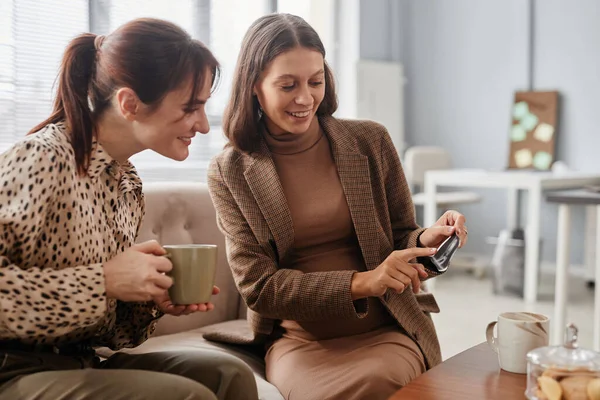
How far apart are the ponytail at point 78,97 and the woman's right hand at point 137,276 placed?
20cm

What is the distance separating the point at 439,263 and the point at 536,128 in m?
3.96

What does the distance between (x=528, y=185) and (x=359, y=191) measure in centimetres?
275

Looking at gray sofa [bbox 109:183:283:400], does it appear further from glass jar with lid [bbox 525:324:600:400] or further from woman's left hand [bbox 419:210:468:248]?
glass jar with lid [bbox 525:324:600:400]

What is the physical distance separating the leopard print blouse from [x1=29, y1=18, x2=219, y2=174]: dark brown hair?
43 millimetres

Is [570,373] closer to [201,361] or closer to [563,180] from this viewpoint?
[201,361]

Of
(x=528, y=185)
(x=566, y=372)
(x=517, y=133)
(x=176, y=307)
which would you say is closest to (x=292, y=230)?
(x=176, y=307)

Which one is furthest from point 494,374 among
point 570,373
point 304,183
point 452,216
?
point 304,183

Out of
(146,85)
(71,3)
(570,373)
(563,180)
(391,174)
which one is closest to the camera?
(570,373)

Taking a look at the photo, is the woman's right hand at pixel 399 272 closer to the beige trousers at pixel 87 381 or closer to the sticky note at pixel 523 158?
the beige trousers at pixel 87 381

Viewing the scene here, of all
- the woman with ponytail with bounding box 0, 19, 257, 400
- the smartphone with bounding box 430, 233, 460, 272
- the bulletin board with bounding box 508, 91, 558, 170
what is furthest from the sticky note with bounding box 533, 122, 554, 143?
the woman with ponytail with bounding box 0, 19, 257, 400

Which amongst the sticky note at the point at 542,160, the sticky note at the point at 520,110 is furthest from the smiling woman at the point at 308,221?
the sticky note at the point at 520,110

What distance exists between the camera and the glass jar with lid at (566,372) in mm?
1038

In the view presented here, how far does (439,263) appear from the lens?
149 cm

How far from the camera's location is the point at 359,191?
1.71 metres
